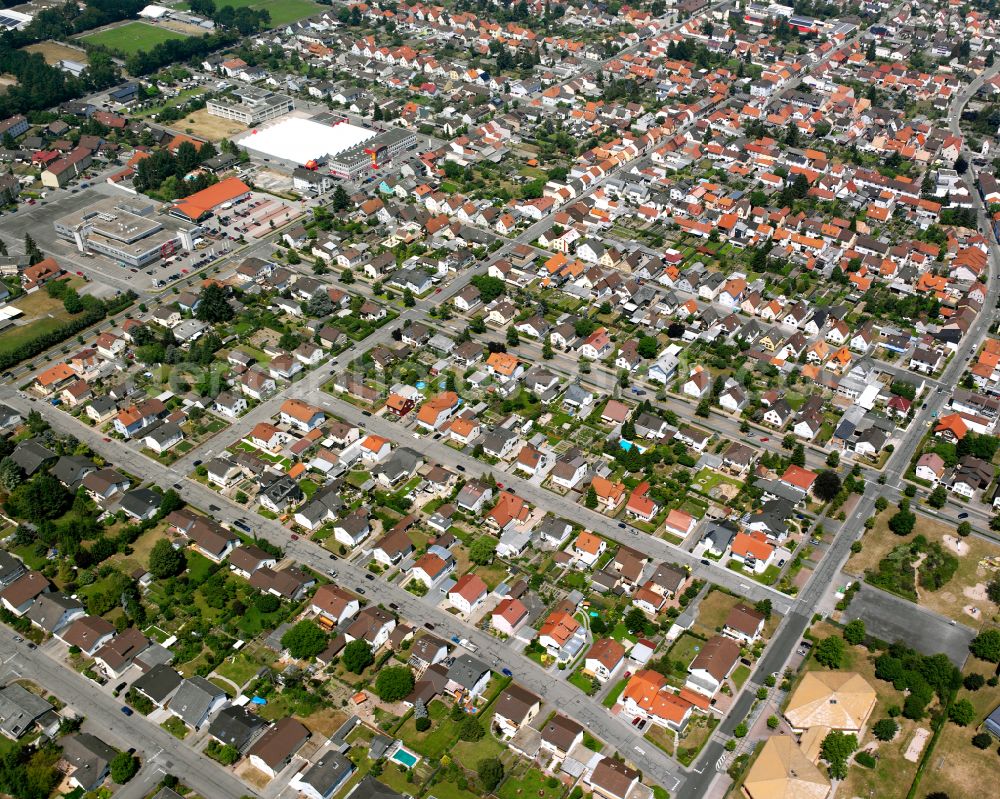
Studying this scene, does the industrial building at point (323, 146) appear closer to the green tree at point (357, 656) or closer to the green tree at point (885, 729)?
the green tree at point (357, 656)

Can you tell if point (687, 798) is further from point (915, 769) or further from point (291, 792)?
point (291, 792)

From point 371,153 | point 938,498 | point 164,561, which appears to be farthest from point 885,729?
point 371,153

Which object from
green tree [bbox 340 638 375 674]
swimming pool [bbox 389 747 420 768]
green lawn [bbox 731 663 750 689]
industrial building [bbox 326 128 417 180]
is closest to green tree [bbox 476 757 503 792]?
swimming pool [bbox 389 747 420 768]

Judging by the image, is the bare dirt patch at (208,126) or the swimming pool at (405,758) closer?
the swimming pool at (405,758)

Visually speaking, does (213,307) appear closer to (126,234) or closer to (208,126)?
(126,234)

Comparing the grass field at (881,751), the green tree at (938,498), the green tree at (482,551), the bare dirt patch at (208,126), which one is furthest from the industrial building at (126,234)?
the green tree at (938,498)
